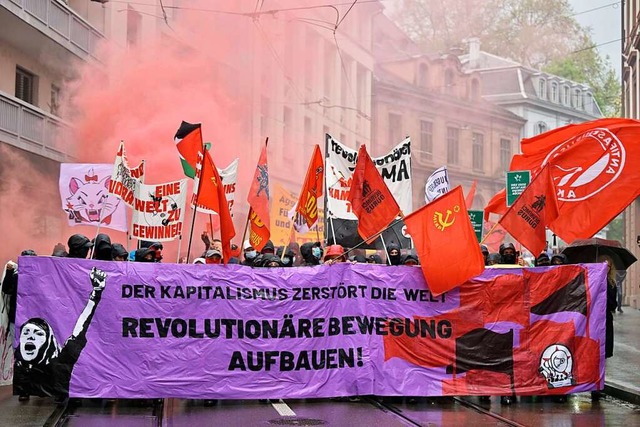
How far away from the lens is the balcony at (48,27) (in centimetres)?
2202

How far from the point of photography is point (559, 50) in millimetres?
68750

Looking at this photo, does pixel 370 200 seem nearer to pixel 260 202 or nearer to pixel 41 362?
pixel 260 202

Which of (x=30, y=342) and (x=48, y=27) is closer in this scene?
(x=30, y=342)

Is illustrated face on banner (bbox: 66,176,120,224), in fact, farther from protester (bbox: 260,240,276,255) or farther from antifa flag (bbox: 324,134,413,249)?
antifa flag (bbox: 324,134,413,249)

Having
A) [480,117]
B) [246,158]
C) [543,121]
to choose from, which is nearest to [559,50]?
[543,121]

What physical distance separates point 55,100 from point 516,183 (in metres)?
13.0

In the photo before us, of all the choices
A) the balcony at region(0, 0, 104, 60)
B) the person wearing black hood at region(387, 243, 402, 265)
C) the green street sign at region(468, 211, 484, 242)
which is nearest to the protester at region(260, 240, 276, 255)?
the person wearing black hood at region(387, 243, 402, 265)

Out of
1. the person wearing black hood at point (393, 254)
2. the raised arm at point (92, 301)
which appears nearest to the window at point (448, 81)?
the person wearing black hood at point (393, 254)

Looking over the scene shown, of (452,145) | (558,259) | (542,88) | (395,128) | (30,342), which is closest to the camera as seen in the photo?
(30,342)

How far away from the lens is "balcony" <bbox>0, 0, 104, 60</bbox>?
867 inches

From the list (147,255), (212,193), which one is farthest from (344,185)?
(147,255)

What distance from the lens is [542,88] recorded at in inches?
2547

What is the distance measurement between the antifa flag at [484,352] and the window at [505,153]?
47.2 metres

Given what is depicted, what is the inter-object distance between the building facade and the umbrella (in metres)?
15.4
